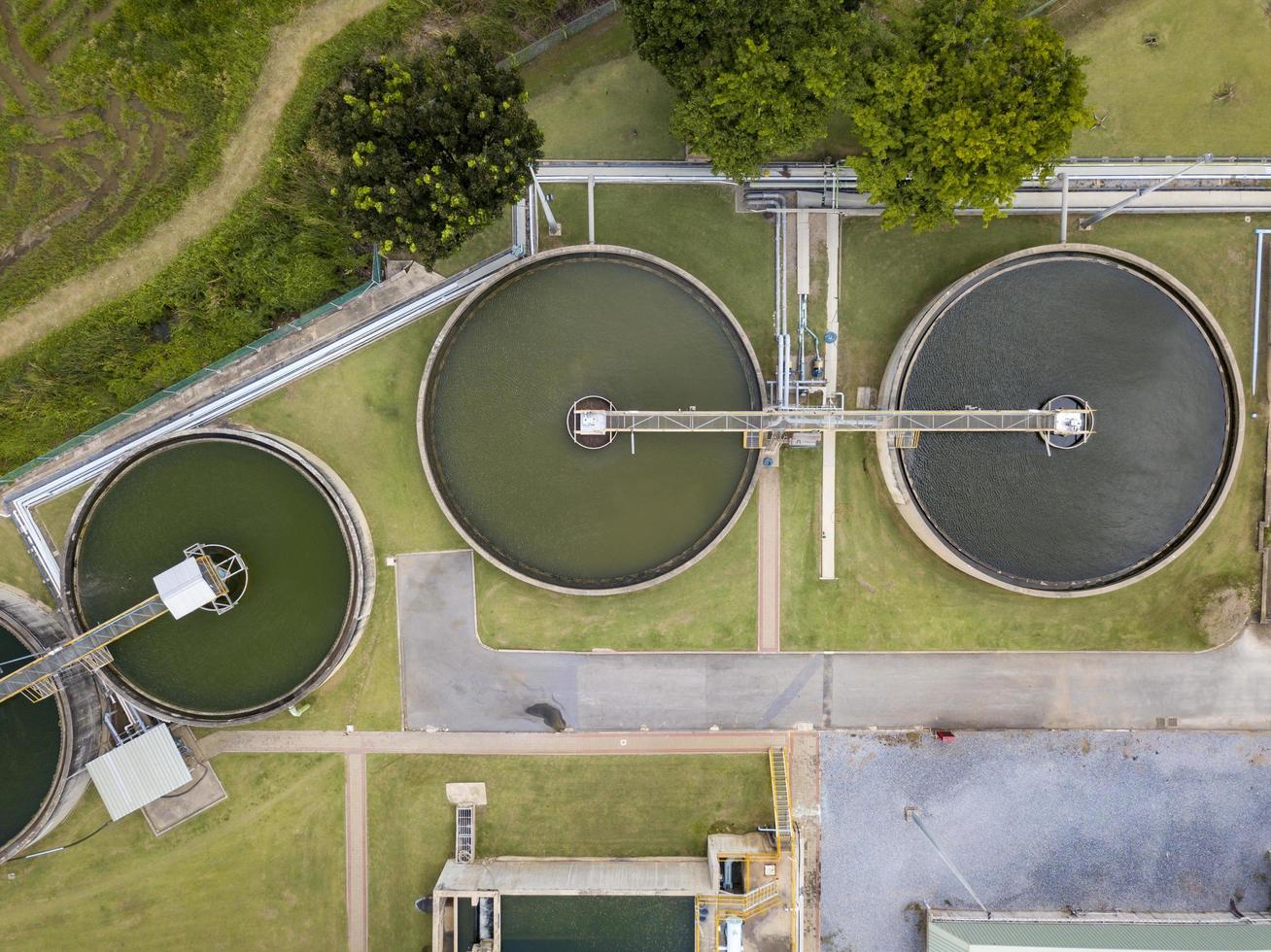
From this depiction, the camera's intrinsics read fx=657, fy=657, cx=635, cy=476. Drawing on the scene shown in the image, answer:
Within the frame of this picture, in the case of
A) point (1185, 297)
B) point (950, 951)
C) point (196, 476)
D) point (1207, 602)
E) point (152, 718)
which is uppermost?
point (1185, 297)

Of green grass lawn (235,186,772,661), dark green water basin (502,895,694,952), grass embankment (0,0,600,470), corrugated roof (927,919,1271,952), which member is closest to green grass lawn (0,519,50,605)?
grass embankment (0,0,600,470)

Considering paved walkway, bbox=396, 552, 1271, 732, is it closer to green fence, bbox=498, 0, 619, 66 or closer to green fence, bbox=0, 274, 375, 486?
green fence, bbox=0, 274, 375, 486

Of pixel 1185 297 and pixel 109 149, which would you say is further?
pixel 109 149

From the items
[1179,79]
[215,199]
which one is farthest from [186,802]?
[1179,79]

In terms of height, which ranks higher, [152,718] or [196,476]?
[196,476]

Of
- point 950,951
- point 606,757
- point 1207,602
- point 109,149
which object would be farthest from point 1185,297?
point 109,149

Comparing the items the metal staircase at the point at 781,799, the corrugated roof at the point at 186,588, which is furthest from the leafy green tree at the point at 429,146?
the metal staircase at the point at 781,799

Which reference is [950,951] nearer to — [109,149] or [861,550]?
[861,550]
